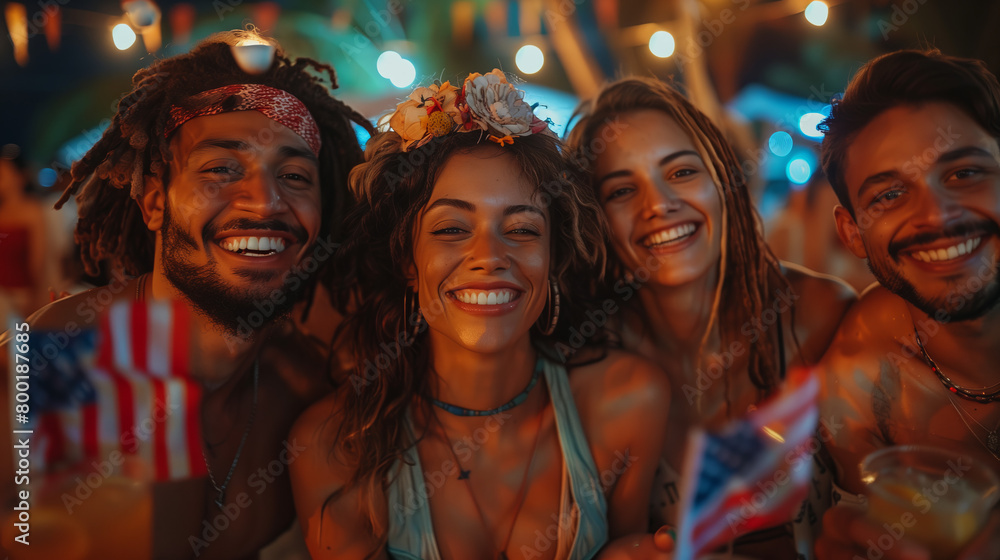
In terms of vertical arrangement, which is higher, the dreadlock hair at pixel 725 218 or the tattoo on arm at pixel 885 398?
the dreadlock hair at pixel 725 218

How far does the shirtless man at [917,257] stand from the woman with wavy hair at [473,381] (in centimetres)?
74

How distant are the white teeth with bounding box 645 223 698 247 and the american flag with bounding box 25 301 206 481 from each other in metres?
1.76

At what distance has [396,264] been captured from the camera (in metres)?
2.28

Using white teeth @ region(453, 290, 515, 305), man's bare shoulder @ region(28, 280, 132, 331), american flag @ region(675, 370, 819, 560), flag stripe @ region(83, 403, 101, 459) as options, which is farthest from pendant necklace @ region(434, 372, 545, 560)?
man's bare shoulder @ region(28, 280, 132, 331)

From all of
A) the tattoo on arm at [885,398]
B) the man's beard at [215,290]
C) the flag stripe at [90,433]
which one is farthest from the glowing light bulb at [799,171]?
the flag stripe at [90,433]

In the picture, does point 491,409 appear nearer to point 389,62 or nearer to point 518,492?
point 518,492

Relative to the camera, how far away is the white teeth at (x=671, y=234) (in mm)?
2461

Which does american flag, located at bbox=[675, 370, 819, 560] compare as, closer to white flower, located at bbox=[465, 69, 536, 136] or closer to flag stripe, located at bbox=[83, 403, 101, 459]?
white flower, located at bbox=[465, 69, 536, 136]

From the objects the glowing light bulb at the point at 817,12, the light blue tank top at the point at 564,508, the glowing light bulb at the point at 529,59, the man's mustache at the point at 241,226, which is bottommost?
the light blue tank top at the point at 564,508

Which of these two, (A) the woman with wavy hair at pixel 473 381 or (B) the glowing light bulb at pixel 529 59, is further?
(B) the glowing light bulb at pixel 529 59

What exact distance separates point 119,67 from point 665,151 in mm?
2634

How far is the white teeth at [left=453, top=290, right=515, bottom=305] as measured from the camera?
2.02 metres

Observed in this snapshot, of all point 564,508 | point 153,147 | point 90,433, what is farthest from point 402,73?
point 564,508

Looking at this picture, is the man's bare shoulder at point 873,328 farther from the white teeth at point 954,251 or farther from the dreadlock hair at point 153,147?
the dreadlock hair at point 153,147
